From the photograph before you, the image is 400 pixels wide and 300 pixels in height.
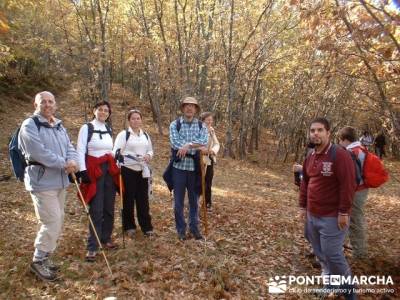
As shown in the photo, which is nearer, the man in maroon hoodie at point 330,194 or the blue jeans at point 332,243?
the man in maroon hoodie at point 330,194

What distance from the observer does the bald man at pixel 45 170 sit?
439cm

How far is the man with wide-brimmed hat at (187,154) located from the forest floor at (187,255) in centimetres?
84

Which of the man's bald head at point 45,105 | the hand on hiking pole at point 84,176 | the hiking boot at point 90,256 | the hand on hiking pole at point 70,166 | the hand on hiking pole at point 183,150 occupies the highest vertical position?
the man's bald head at point 45,105

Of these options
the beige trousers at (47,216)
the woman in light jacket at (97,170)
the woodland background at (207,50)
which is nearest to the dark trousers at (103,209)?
the woman in light jacket at (97,170)

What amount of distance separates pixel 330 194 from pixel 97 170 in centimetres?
338

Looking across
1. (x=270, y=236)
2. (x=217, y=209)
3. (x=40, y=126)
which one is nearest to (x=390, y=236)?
(x=270, y=236)

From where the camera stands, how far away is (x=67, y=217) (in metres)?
7.79

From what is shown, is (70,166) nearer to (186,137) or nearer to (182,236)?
(186,137)

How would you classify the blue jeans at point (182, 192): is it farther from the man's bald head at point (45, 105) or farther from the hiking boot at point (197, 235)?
the man's bald head at point (45, 105)

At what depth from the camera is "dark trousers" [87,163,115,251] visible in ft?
17.7

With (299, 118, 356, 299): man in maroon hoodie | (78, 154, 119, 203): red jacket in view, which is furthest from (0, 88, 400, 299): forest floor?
(78, 154, 119, 203): red jacket

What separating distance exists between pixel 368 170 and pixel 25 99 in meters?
24.6

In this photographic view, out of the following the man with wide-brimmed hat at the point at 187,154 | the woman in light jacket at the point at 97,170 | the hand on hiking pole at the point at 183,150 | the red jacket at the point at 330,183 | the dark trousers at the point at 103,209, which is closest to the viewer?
the red jacket at the point at 330,183

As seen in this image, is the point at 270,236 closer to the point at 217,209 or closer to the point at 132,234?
the point at 217,209
